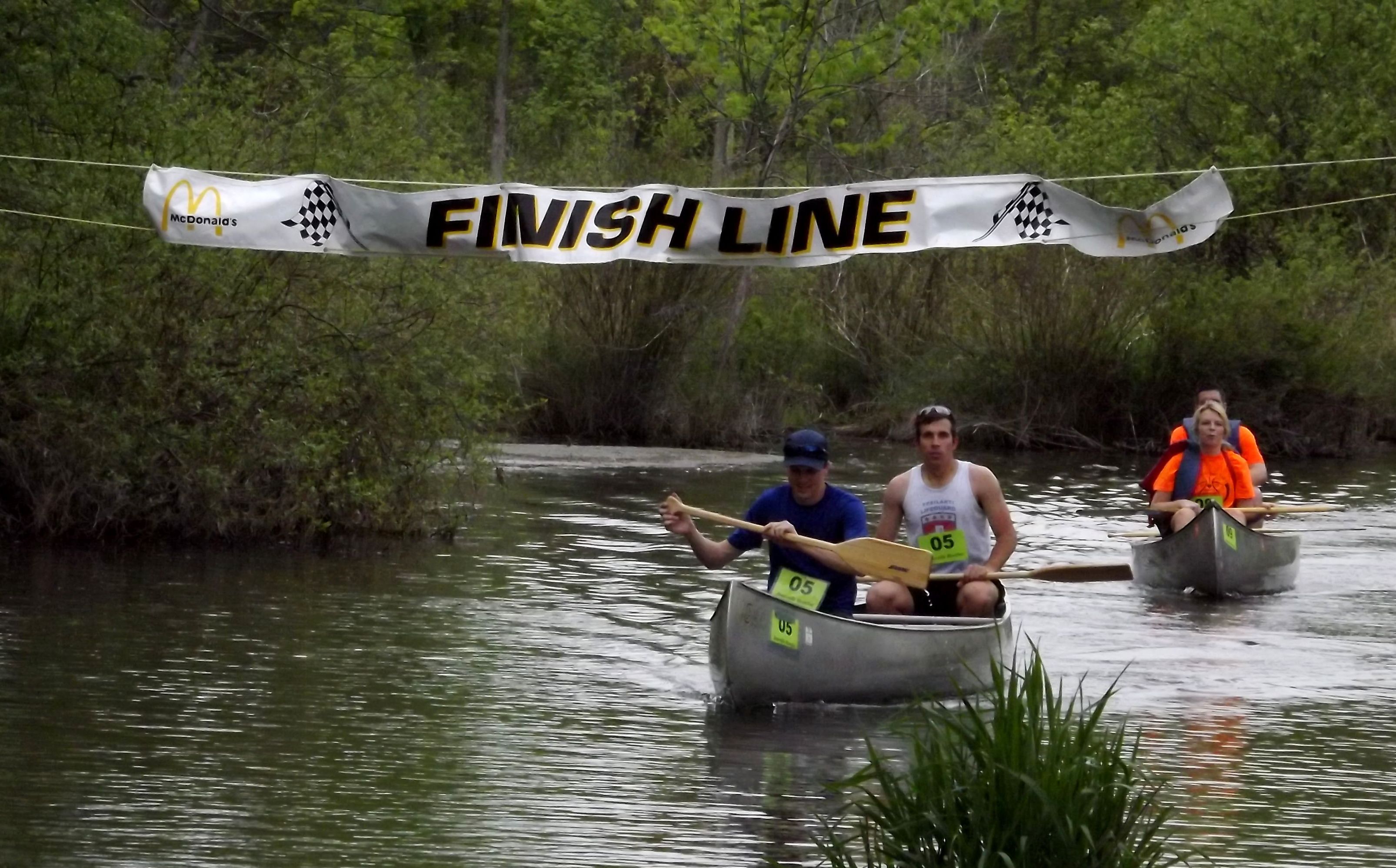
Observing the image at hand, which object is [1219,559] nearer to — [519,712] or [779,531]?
[779,531]

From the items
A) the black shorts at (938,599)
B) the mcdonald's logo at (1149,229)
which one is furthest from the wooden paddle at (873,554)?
the mcdonald's logo at (1149,229)

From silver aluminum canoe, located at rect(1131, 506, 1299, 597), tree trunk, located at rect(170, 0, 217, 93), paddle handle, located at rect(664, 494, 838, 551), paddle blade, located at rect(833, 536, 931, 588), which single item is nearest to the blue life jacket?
silver aluminum canoe, located at rect(1131, 506, 1299, 597)

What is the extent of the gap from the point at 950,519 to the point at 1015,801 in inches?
223

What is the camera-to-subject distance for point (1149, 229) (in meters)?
12.7

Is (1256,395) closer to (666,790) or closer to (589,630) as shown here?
(589,630)

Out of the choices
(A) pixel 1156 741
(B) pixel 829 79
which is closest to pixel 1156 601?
(A) pixel 1156 741

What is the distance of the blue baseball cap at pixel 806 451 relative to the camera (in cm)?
1019

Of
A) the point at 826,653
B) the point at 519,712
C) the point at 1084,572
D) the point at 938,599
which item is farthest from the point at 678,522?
the point at 1084,572

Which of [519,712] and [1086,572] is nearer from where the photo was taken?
[519,712]

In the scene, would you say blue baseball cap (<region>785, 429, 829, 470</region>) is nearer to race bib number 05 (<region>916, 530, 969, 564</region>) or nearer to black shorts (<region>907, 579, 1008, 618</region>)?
race bib number 05 (<region>916, 530, 969, 564</region>)

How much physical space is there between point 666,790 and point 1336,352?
83.3 feet

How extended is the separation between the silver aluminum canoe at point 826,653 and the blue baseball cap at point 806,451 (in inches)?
25.8

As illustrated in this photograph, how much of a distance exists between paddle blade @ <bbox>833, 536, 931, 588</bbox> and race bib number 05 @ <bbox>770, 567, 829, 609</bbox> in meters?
0.24

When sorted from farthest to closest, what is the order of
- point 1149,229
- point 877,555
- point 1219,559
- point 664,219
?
point 1219,559, point 664,219, point 1149,229, point 877,555
